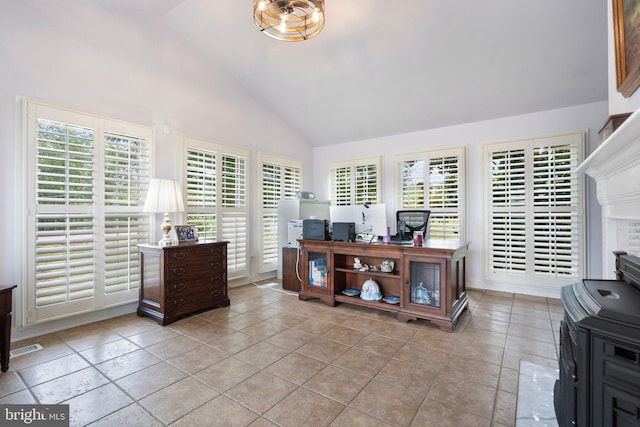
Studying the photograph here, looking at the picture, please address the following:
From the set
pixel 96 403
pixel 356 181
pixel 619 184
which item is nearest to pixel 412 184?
pixel 356 181

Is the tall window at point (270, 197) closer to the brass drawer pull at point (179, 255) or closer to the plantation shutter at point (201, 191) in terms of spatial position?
the plantation shutter at point (201, 191)

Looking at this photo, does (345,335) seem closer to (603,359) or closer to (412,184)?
(603,359)

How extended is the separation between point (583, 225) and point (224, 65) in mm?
5352

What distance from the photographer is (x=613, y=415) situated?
112 centimetres

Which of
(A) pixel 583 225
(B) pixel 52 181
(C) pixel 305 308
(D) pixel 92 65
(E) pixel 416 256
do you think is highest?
(D) pixel 92 65

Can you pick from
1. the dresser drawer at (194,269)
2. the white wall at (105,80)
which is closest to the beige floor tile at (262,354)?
the dresser drawer at (194,269)

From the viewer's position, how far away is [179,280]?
333 centimetres

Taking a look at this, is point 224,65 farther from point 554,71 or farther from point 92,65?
point 554,71

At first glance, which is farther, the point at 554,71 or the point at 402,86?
the point at 402,86

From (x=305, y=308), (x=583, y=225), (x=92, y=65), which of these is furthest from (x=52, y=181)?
(x=583, y=225)

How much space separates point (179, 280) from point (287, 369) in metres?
1.75

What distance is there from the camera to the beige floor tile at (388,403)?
1.75m

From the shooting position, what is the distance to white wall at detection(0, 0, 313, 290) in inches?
107

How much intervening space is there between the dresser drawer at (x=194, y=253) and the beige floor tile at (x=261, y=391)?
171 centimetres
